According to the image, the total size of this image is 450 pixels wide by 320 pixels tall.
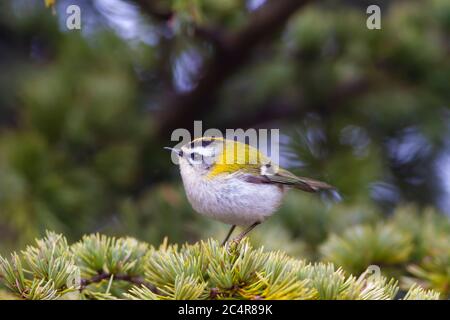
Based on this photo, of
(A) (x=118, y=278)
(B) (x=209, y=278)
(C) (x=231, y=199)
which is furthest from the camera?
(C) (x=231, y=199)

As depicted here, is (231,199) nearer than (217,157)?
Yes

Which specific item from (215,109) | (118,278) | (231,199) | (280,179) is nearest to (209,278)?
(118,278)

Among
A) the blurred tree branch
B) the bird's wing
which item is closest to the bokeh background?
the blurred tree branch

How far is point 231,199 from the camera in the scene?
2.26 meters

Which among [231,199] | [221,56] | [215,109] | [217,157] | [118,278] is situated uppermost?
[221,56]

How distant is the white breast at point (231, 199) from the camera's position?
7.30 feet

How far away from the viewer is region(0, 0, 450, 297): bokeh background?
292 cm

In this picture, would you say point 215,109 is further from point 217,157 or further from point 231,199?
point 231,199

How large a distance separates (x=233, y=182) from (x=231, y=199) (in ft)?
0.31

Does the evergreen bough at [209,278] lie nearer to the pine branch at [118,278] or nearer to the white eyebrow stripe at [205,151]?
the pine branch at [118,278]

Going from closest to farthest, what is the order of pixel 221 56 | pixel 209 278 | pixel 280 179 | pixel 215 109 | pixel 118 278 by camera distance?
1. pixel 209 278
2. pixel 118 278
3. pixel 280 179
4. pixel 221 56
5. pixel 215 109

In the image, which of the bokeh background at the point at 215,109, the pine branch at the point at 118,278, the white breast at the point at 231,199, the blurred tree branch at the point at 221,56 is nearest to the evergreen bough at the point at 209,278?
the pine branch at the point at 118,278
